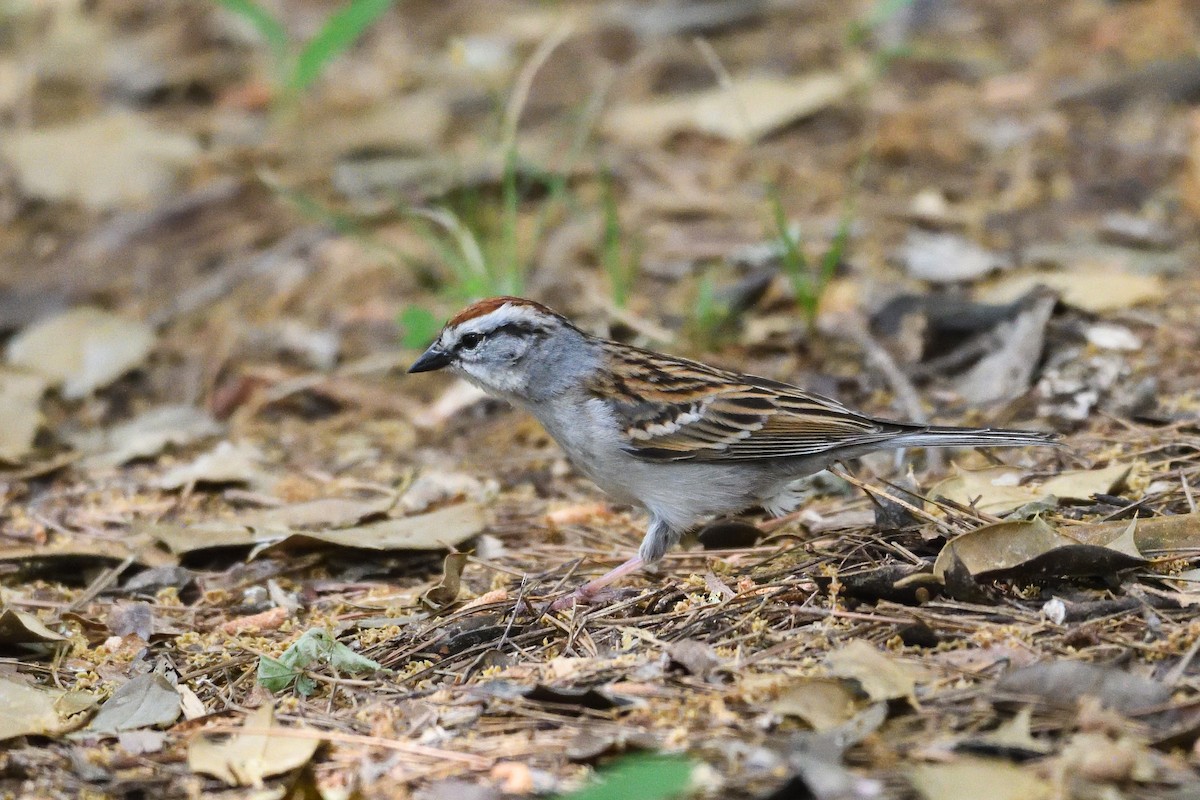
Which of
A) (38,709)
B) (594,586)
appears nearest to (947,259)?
(594,586)

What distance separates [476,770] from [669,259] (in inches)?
165

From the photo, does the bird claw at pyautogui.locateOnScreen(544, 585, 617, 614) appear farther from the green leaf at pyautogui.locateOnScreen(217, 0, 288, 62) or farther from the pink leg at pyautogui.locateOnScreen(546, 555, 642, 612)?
the green leaf at pyautogui.locateOnScreen(217, 0, 288, 62)

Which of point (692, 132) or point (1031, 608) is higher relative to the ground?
point (692, 132)

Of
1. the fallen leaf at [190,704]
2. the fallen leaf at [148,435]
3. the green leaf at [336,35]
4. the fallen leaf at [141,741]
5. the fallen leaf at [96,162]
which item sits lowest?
the fallen leaf at [148,435]

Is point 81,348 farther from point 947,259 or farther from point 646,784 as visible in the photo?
point 646,784

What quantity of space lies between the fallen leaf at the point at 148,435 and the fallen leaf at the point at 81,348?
351 millimetres

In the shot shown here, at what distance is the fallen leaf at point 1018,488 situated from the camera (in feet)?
13.4

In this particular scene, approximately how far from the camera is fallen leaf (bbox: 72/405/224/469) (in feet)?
18.3

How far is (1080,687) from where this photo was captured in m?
2.93

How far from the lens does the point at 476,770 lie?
2982mm

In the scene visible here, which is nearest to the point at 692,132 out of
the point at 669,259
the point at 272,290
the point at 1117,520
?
the point at 669,259

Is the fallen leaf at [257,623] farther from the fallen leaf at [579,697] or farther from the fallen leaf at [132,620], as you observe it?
the fallen leaf at [579,697]

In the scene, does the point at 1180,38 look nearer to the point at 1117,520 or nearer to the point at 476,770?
the point at 1117,520

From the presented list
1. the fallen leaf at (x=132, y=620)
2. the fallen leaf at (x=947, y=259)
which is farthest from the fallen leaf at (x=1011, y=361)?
the fallen leaf at (x=132, y=620)
